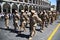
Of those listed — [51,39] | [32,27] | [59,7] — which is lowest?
[59,7]

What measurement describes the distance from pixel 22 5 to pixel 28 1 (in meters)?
10.3

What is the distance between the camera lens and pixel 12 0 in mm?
75125

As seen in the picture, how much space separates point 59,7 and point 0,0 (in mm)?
45567

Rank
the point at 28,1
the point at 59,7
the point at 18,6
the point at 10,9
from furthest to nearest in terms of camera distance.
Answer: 1. the point at 59,7
2. the point at 28,1
3. the point at 18,6
4. the point at 10,9

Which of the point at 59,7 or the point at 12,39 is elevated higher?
the point at 12,39

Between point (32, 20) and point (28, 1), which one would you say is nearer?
point (32, 20)

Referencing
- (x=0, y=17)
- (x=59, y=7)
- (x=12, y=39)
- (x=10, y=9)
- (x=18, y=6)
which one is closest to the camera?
(x=12, y=39)

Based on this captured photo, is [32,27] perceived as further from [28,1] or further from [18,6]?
[28,1]

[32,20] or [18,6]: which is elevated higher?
[32,20]

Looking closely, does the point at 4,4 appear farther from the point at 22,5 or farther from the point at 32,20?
the point at 32,20

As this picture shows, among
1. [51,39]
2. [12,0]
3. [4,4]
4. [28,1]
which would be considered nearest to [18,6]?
[12,0]

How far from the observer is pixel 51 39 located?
12633 mm

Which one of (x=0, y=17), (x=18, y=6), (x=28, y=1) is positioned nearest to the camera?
(x=0, y=17)

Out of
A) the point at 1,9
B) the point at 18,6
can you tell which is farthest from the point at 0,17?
the point at 18,6
